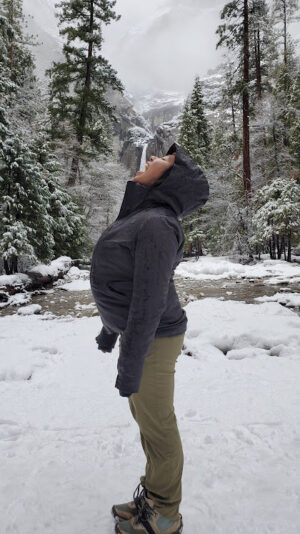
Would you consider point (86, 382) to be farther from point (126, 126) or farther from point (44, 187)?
point (126, 126)

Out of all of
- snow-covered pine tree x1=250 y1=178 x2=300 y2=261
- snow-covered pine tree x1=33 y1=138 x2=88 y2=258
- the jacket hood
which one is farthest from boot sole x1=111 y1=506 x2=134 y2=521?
snow-covered pine tree x1=250 y1=178 x2=300 y2=261

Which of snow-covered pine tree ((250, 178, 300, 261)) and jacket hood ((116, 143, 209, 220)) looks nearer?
jacket hood ((116, 143, 209, 220))

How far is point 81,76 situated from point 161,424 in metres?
19.3

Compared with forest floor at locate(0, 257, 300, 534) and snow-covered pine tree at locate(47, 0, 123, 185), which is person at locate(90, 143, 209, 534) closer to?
forest floor at locate(0, 257, 300, 534)

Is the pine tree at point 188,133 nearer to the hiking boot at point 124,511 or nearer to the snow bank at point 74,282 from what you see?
the snow bank at point 74,282

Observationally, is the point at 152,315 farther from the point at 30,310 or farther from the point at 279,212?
the point at 279,212

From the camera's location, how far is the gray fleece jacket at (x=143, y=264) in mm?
1370

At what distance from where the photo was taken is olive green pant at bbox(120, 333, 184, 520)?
155 centimetres

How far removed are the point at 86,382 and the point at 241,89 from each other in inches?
682

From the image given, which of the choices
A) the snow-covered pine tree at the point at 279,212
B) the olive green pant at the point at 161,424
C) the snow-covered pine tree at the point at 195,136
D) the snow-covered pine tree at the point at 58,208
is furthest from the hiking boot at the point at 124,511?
the snow-covered pine tree at the point at 195,136

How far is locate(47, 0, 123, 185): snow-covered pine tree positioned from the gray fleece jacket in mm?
15447

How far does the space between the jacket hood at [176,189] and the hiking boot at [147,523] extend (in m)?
1.67

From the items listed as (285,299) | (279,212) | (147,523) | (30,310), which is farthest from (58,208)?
(147,523)

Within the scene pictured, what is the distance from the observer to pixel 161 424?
157cm
